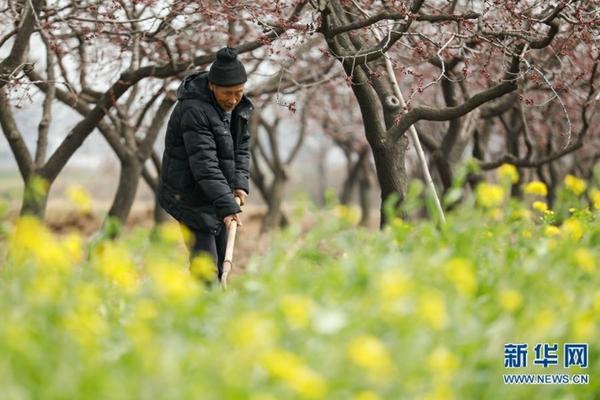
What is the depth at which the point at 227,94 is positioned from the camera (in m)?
5.50

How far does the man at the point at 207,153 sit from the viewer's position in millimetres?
5406

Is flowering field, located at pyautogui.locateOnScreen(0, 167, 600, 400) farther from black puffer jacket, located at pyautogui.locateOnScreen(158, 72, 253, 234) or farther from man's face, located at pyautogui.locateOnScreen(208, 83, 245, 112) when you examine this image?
man's face, located at pyautogui.locateOnScreen(208, 83, 245, 112)

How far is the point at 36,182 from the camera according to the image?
3.10 meters

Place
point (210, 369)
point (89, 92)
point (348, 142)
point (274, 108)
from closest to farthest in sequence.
→ point (210, 369)
point (89, 92)
point (274, 108)
point (348, 142)

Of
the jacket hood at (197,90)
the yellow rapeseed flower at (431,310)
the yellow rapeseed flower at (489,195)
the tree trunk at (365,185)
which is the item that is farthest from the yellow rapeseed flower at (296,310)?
the tree trunk at (365,185)

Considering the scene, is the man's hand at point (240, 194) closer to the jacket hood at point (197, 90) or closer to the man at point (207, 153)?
the man at point (207, 153)

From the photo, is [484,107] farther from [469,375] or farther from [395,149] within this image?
[469,375]

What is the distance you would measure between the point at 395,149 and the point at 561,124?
Result: 7.32 m

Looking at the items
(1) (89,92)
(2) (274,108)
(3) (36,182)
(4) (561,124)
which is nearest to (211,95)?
(3) (36,182)

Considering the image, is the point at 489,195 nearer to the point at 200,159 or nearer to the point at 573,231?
the point at 573,231

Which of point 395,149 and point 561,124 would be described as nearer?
point 395,149

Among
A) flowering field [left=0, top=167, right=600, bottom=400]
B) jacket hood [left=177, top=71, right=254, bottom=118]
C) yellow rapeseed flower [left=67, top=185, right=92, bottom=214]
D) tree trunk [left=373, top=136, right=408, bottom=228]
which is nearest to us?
flowering field [left=0, top=167, right=600, bottom=400]

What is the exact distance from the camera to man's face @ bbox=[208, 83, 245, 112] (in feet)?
17.9

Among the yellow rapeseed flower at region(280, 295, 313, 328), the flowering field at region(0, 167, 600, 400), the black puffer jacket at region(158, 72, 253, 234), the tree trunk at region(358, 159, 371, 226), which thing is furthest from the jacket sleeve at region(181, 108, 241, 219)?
the tree trunk at region(358, 159, 371, 226)
